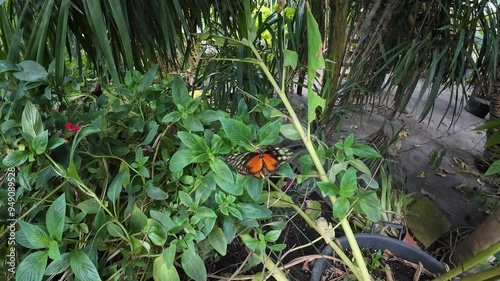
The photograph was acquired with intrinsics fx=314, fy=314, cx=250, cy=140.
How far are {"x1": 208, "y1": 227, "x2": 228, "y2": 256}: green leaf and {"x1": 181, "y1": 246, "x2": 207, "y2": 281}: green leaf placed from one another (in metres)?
0.03

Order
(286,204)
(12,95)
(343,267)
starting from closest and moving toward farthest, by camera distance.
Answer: (12,95)
(286,204)
(343,267)

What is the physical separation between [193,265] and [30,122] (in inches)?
9.6

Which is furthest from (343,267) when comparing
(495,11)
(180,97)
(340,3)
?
(495,11)

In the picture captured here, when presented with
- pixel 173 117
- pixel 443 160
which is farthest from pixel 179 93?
pixel 443 160

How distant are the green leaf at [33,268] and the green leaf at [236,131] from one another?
23 cm

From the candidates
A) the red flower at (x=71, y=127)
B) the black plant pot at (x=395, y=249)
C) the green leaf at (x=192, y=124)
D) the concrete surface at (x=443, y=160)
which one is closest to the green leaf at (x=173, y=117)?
the green leaf at (x=192, y=124)

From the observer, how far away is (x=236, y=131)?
38 centimetres

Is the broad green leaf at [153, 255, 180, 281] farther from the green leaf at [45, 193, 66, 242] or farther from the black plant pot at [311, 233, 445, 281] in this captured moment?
the black plant pot at [311, 233, 445, 281]

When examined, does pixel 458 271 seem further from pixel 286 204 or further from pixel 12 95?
pixel 12 95

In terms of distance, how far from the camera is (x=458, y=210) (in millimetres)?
1200

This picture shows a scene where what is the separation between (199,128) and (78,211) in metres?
0.20

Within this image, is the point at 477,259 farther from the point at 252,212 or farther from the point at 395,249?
the point at 252,212

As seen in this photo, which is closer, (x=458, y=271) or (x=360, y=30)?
(x=458, y=271)

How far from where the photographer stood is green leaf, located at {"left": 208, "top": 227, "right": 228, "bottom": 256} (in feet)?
1.29
